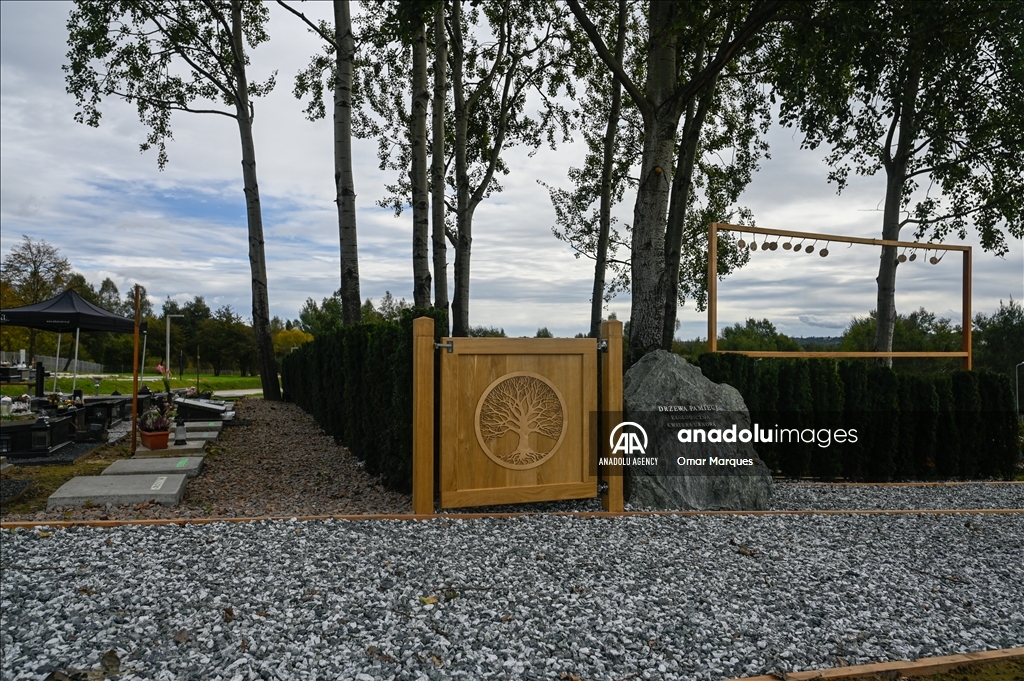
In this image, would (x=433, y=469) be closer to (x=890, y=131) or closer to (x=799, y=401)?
(x=799, y=401)

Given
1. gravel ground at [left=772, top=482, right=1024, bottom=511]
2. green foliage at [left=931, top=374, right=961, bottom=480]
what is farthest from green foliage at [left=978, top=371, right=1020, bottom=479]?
gravel ground at [left=772, top=482, right=1024, bottom=511]

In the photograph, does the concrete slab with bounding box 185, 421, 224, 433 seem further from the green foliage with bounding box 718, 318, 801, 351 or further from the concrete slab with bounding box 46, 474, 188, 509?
the green foliage with bounding box 718, 318, 801, 351

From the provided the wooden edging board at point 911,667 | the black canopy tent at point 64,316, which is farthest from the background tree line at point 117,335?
the wooden edging board at point 911,667

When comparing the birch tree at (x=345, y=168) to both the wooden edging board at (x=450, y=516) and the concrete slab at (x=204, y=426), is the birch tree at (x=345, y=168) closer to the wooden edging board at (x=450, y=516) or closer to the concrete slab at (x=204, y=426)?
the concrete slab at (x=204, y=426)

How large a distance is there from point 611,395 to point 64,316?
10.9m

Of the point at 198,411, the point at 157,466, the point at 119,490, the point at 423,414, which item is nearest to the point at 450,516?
the point at 423,414

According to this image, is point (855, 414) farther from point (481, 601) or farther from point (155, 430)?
point (155, 430)

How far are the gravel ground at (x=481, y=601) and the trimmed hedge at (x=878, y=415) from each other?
2876 mm

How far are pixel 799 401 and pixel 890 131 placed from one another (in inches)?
316

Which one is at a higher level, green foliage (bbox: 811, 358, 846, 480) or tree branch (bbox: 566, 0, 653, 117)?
tree branch (bbox: 566, 0, 653, 117)

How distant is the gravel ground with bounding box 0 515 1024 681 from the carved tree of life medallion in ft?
2.15

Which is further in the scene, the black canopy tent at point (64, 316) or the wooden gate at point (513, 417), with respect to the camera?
the black canopy tent at point (64, 316)

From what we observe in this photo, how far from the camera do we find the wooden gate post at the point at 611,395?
544 cm

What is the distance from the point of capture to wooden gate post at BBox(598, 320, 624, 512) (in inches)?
214
